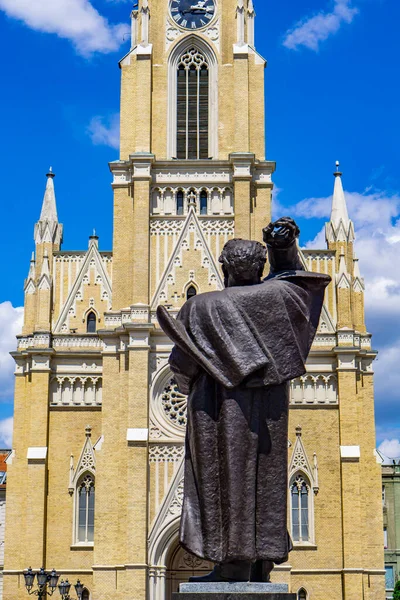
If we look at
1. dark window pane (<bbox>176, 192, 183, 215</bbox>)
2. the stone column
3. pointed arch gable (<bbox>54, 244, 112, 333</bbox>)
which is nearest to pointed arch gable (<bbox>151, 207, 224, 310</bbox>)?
dark window pane (<bbox>176, 192, 183, 215</bbox>)

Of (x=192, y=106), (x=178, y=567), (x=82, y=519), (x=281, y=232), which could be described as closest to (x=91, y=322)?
(x=82, y=519)

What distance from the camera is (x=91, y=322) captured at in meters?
41.0

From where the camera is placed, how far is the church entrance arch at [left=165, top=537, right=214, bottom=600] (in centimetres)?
3697

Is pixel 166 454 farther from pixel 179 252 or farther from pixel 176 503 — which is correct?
pixel 179 252

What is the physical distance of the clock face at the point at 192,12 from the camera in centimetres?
4278

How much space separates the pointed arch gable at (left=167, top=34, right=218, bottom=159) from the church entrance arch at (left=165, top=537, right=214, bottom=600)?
1536cm

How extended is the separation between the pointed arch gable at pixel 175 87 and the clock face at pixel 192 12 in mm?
700

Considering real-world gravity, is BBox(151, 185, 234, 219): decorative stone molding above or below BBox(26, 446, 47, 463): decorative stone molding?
above

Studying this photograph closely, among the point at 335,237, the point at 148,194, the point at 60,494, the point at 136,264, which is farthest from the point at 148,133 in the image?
the point at 60,494

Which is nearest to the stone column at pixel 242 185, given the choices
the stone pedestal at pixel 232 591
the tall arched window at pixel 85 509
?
the tall arched window at pixel 85 509

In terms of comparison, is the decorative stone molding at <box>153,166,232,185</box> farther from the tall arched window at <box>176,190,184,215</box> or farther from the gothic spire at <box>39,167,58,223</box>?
the gothic spire at <box>39,167,58,223</box>

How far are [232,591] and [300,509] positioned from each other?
33103 millimetres

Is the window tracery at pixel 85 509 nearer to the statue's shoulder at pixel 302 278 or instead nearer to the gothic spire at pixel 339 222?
the gothic spire at pixel 339 222

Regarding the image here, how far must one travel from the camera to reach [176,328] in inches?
237
